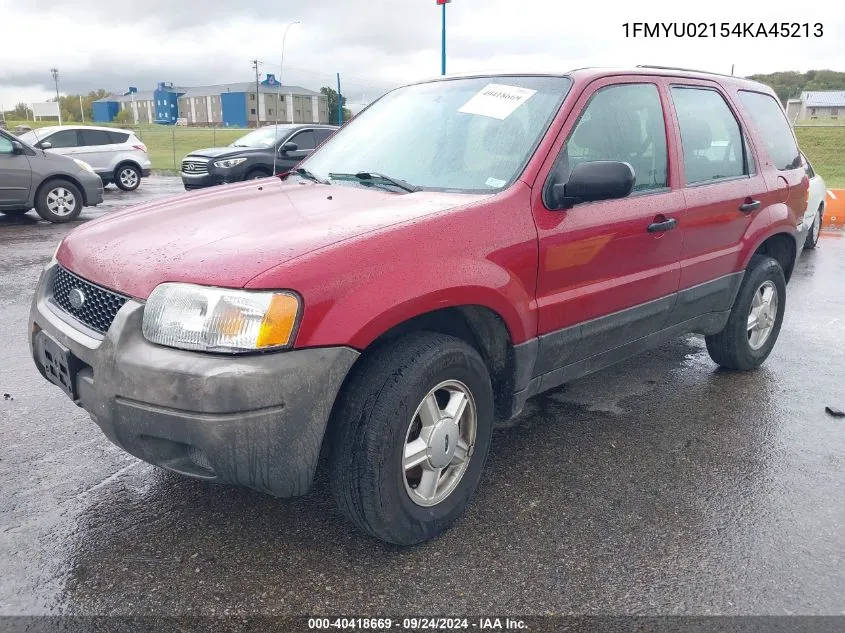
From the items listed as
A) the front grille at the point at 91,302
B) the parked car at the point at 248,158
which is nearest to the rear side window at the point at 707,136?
the front grille at the point at 91,302

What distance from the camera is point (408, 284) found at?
8.05 ft

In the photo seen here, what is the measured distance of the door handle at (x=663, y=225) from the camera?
3.47m

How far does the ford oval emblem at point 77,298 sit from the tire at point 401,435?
1039 mm

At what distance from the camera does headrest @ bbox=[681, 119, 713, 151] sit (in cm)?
384

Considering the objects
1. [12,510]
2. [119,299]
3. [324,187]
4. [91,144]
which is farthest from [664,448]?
[91,144]

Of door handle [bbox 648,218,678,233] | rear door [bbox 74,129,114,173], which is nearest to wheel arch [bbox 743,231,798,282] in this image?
door handle [bbox 648,218,678,233]

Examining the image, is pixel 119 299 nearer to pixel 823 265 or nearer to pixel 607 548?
pixel 607 548

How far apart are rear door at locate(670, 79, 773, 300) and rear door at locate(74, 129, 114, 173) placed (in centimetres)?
1595

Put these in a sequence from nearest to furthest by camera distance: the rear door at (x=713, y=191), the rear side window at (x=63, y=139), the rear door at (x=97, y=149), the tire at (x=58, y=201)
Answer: the rear door at (x=713, y=191) < the tire at (x=58, y=201) < the rear side window at (x=63, y=139) < the rear door at (x=97, y=149)

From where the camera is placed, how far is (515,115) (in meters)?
3.28

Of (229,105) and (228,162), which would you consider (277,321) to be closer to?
(228,162)

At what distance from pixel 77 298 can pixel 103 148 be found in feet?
53.4

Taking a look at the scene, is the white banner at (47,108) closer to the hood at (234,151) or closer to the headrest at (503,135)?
the hood at (234,151)

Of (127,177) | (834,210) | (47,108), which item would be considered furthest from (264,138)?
(47,108)
